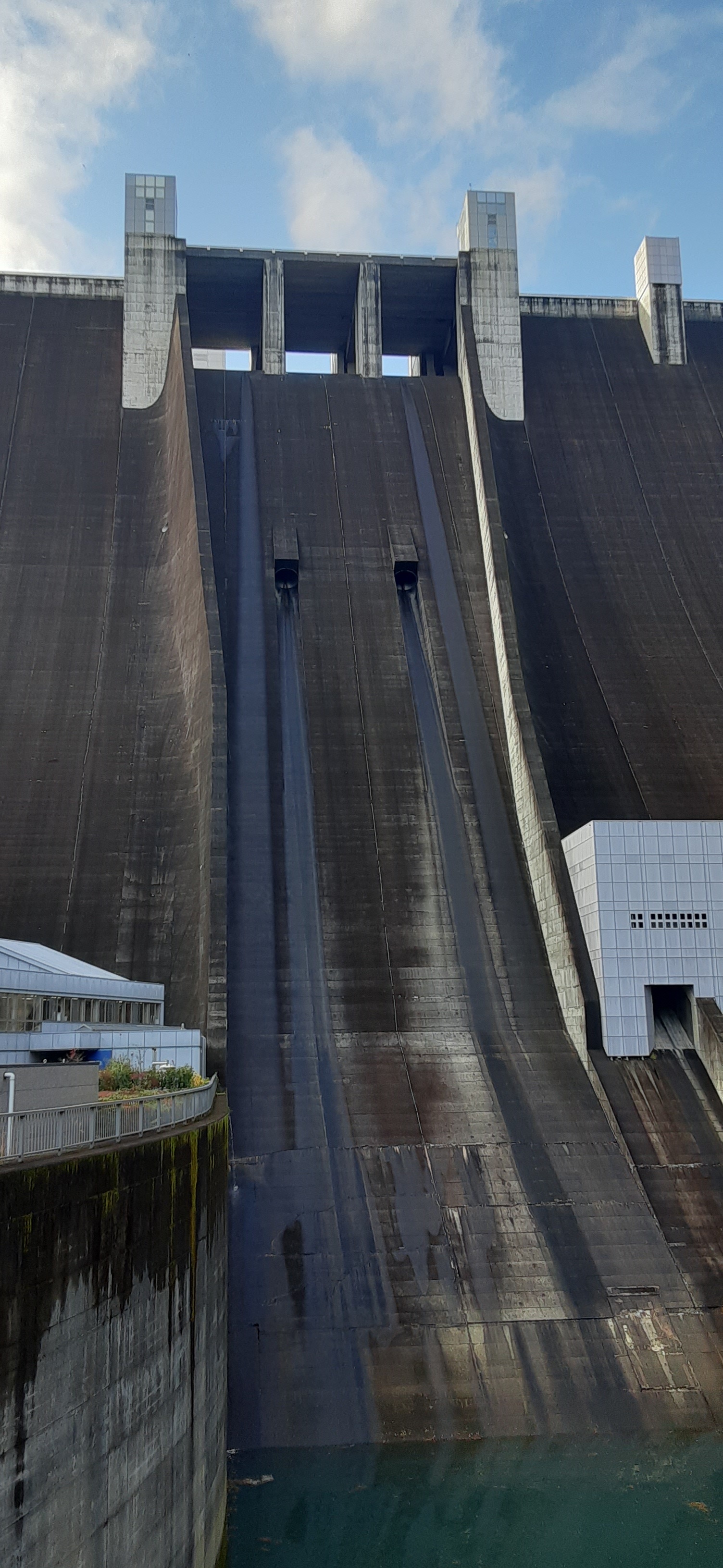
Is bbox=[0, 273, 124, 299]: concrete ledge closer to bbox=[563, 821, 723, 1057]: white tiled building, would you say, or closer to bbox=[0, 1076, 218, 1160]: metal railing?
bbox=[563, 821, 723, 1057]: white tiled building

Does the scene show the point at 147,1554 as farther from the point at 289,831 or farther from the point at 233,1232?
the point at 289,831

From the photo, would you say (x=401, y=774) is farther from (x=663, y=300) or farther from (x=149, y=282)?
(x=663, y=300)

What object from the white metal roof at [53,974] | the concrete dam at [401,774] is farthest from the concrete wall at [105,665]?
the white metal roof at [53,974]

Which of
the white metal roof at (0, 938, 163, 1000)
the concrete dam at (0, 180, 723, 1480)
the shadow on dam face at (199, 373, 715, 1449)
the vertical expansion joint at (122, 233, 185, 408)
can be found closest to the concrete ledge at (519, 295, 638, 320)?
the concrete dam at (0, 180, 723, 1480)

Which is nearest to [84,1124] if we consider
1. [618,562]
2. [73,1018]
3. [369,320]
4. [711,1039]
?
[73,1018]

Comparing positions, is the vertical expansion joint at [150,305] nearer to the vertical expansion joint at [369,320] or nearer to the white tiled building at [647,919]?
the vertical expansion joint at [369,320]

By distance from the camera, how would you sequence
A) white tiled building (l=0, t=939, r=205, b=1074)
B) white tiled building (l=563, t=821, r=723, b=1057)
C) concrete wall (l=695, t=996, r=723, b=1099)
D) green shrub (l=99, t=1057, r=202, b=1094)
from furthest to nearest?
white tiled building (l=563, t=821, r=723, b=1057), concrete wall (l=695, t=996, r=723, b=1099), white tiled building (l=0, t=939, r=205, b=1074), green shrub (l=99, t=1057, r=202, b=1094)
